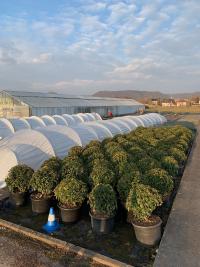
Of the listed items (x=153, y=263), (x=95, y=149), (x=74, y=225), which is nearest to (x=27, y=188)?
(x=74, y=225)

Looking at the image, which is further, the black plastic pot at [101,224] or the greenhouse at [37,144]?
the greenhouse at [37,144]

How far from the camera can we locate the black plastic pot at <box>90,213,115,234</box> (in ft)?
20.7

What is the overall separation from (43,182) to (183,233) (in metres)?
3.86

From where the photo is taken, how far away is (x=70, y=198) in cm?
661

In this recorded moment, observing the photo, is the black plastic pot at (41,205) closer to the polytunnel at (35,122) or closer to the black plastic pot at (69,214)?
the black plastic pot at (69,214)

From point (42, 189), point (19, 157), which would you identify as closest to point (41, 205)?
point (42, 189)

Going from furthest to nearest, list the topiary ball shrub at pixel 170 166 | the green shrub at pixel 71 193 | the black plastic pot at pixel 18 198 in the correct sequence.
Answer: the topiary ball shrub at pixel 170 166 < the black plastic pot at pixel 18 198 < the green shrub at pixel 71 193

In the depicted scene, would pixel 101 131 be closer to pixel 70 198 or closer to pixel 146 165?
pixel 146 165

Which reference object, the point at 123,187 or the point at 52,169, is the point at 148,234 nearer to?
the point at 123,187

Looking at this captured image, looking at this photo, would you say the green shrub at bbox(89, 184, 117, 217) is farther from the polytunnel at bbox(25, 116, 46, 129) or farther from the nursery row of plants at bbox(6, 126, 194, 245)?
the polytunnel at bbox(25, 116, 46, 129)

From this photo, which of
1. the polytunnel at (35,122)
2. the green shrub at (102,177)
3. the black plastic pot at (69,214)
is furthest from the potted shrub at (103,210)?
the polytunnel at (35,122)

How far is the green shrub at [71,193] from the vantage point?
6.63m

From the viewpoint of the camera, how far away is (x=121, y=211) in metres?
7.43

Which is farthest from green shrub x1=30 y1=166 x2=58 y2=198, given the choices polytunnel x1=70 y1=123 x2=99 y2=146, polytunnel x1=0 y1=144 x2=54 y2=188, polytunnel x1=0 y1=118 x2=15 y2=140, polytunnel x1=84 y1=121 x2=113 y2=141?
polytunnel x1=0 y1=118 x2=15 y2=140
